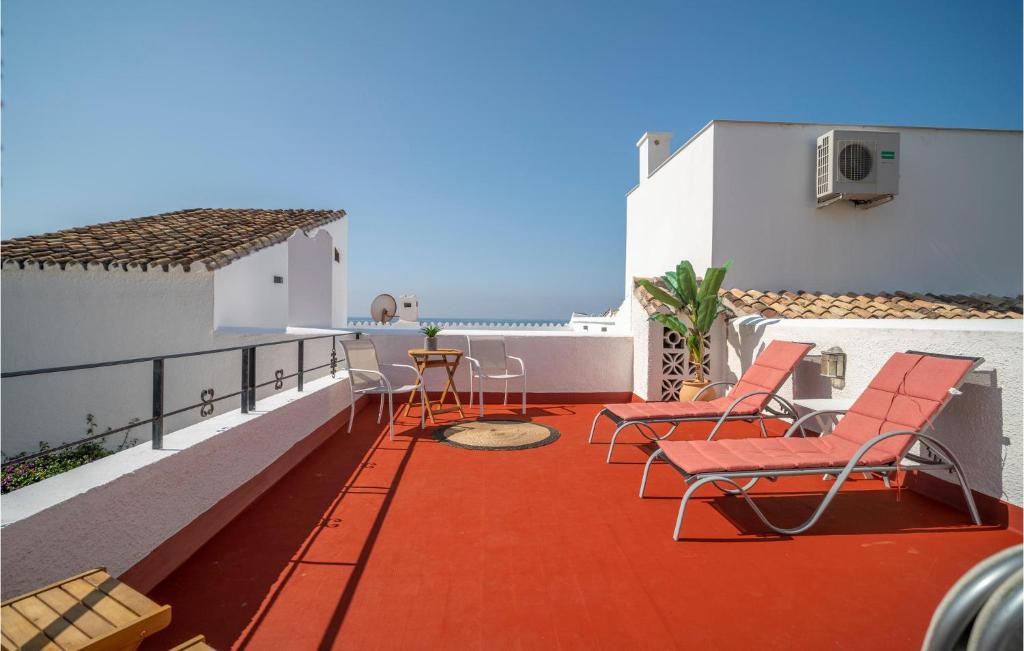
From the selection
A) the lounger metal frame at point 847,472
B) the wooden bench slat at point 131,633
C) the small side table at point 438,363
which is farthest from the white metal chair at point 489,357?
the wooden bench slat at point 131,633

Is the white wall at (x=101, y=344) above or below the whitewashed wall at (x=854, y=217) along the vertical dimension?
below

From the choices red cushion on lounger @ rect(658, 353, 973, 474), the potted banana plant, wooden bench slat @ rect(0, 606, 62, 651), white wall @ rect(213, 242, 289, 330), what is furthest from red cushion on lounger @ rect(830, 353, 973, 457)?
white wall @ rect(213, 242, 289, 330)

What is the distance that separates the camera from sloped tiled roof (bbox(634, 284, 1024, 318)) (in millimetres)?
6875

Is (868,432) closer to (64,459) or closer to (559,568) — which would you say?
(559,568)

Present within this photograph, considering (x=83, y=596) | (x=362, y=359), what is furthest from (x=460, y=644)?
(x=362, y=359)

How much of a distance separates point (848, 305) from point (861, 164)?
2257mm

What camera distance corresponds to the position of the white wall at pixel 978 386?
2904 mm

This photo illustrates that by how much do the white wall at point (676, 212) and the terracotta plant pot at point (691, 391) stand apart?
192cm

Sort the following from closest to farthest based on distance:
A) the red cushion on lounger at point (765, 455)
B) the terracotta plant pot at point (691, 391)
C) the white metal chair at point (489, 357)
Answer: the red cushion on lounger at point (765, 455)
the terracotta plant pot at point (691, 391)
the white metal chair at point (489, 357)

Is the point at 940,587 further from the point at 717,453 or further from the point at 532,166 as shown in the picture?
the point at 532,166

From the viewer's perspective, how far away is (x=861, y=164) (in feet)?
24.6

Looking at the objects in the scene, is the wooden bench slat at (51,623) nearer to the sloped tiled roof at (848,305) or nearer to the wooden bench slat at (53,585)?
the wooden bench slat at (53,585)

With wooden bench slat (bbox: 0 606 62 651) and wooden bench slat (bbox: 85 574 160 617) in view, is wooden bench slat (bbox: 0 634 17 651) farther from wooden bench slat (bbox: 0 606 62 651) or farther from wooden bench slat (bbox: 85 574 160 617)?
wooden bench slat (bbox: 85 574 160 617)

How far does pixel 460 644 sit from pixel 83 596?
1.35 metres
